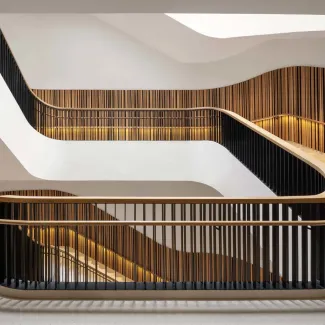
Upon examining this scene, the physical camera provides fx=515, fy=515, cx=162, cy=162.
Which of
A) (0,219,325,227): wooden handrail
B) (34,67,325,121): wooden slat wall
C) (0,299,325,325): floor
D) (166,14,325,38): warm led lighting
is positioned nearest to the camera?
(0,299,325,325): floor

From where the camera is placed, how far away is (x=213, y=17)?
12.5 metres

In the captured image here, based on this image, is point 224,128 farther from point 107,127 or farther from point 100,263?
point 100,263

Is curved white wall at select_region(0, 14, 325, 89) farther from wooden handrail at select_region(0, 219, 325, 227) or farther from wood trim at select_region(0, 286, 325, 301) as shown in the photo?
wood trim at select_region(0, 286, 325, 301)

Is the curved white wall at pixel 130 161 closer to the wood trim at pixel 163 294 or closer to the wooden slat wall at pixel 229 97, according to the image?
the wooden slat wall at pixel 229 97

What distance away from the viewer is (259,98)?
611 inches

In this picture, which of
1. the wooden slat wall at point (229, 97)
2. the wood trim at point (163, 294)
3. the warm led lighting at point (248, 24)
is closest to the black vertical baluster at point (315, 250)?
the wood trim at point (163, 294)

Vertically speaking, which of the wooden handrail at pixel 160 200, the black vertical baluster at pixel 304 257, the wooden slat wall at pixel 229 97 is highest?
the wooden slat wall at pixel 229 97

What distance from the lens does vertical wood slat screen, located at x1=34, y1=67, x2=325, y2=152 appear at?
1380 centimetres

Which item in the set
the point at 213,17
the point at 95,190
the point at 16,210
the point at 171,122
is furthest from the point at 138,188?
the point at 16,210

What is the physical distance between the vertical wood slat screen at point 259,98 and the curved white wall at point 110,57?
1.00ft

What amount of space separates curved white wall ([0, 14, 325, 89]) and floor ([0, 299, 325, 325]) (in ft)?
33.6

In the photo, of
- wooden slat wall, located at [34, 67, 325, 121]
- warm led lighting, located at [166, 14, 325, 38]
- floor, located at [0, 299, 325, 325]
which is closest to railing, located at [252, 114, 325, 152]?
wooden slat wall, located at [34, 67, 325, 121]
